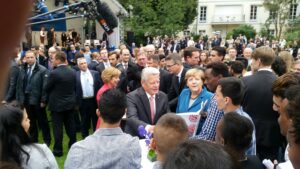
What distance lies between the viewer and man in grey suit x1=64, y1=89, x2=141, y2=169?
2490 mm

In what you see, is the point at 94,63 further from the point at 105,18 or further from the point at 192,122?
the point at 192,122

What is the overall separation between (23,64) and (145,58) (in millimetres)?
2407

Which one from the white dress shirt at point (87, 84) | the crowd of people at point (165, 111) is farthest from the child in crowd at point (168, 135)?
the white dress shirt at point (87, 84)

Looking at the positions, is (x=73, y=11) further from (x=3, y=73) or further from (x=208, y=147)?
(x=3, y=73)

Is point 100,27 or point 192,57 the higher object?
point 100,27

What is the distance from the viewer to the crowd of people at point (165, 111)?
7.34 feet

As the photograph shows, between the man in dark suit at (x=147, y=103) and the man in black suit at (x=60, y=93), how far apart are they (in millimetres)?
2307

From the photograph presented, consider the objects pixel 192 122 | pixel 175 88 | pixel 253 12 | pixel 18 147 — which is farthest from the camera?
pixel 253 12

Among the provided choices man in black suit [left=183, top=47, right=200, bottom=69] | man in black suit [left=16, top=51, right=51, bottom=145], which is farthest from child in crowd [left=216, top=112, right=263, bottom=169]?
man in black suit [left=16, top=51, right=51, bottom=145]

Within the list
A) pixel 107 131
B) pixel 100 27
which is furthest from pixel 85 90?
pixel 100 27

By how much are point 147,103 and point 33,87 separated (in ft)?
10.7

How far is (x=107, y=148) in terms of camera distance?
254 cm

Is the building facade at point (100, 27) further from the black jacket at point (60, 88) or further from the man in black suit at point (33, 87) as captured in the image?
the black jacket at point (60, 88)

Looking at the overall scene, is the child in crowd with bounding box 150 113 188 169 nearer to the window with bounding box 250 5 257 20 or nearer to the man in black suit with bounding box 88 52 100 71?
the man in black suit with bounding box 88 52 100 71
